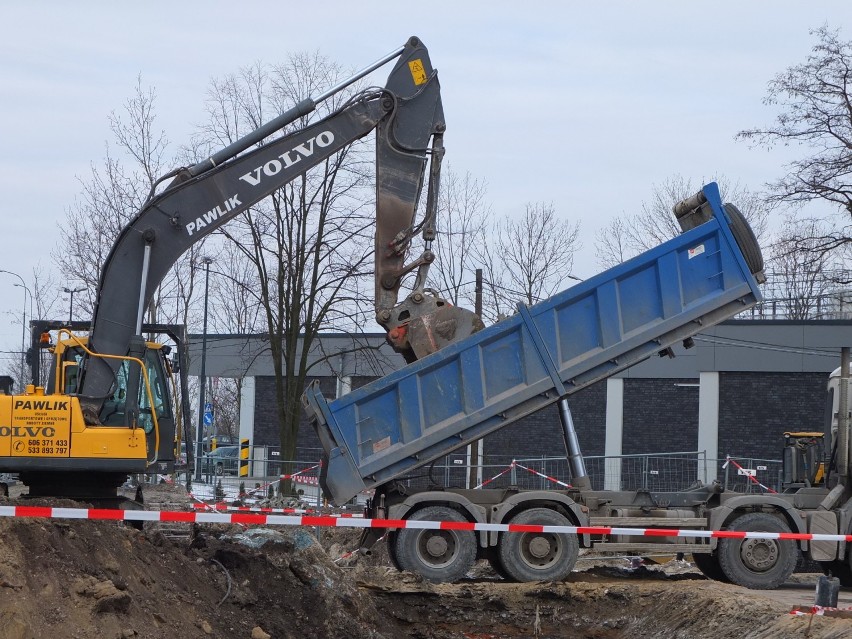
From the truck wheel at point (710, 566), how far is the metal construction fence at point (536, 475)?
14.7 feet

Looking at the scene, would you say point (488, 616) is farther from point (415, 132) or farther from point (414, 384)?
point (415, 132)

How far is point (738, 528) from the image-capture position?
1326cm

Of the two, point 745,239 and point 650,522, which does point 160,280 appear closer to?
point 650,522

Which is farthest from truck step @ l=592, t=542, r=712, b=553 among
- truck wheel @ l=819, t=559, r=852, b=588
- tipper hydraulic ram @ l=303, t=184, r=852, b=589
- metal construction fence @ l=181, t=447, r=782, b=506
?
metal construction fence @ l=181, t=447, r=782, b=506

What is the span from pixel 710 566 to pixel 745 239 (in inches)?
165

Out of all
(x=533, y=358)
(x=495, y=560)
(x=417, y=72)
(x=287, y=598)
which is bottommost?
(x=287, y=598)

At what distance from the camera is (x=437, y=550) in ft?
41.2

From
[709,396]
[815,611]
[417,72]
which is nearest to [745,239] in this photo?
[417,72]

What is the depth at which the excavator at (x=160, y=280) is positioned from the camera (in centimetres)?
1134

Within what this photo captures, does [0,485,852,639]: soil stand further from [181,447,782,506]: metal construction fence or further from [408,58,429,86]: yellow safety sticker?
[181,447,782,506]: metal construction fence

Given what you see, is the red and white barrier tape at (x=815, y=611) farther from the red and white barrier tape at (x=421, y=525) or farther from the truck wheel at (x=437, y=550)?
the truck wheel at (x=437, y=550)

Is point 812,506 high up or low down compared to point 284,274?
down

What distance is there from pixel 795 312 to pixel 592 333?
35.0m

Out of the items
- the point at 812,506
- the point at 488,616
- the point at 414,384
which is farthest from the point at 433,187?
the point at 812,506
